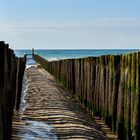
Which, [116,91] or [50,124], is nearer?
[50,124]

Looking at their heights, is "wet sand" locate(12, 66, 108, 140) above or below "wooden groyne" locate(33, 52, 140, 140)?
below

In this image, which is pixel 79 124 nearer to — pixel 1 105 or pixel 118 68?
pixel 118 68

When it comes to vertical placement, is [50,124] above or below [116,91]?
below

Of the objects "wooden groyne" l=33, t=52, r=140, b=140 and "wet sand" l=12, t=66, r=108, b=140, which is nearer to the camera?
"wooden groyne" l=33, t=52, r=140, b=140

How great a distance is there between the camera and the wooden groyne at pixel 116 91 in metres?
6.59

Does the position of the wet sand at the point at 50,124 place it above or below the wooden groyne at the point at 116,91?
below

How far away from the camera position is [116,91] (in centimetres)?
799

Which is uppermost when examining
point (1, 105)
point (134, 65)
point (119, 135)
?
point (134, 65)

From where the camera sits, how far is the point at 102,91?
30.8 feet

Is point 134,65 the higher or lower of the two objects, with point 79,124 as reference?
higher

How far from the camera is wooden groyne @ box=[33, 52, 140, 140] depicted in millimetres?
6590

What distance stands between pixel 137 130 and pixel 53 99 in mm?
6069

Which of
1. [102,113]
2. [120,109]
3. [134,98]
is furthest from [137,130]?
[102,113]

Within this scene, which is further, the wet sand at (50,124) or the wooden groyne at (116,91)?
the wet sand at (50,124)
